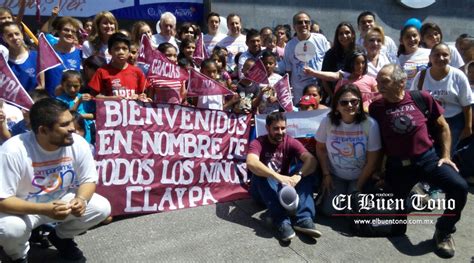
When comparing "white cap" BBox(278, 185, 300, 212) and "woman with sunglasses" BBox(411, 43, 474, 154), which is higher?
"woman with sunglasses" BBox(411, 43, 474, 154)

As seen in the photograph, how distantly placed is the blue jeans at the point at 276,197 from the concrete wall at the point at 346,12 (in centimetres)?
806

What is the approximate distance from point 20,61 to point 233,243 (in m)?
2.82

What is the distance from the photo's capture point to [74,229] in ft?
11.6

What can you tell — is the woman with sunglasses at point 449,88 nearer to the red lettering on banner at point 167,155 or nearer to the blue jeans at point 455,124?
the blue jeans at point 455,124

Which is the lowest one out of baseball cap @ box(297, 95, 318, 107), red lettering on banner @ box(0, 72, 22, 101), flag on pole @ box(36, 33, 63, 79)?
baseball cap @ box(297, 95, 318, 107)

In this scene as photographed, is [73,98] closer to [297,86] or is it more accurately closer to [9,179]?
[9,179]

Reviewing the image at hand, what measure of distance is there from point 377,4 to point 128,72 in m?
10.1

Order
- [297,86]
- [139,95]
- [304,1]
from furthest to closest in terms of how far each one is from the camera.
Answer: [304,1], [297,86], [139,95]

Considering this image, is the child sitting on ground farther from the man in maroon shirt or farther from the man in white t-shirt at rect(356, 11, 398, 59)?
the man in white t-shirt at rect(356, 11, 398, 59)

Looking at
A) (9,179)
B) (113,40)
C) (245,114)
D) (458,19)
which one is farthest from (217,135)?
(458,19)

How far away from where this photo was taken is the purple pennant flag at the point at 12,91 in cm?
398

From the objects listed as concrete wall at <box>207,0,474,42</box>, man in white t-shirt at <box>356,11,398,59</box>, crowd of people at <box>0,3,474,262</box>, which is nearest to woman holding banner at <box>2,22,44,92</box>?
crowd of people at <box>0,3,474,262</box>

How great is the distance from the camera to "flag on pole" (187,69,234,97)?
16.0 feet

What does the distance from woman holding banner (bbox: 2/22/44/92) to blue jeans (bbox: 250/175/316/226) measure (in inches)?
94.3
